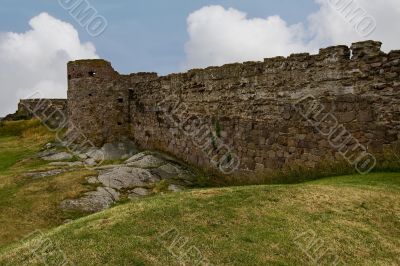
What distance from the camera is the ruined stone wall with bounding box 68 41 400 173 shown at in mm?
13367

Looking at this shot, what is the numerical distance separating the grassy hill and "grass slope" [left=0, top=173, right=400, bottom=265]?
0.05ft

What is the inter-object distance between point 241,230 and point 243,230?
3cm

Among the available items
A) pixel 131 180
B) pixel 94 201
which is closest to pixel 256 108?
pixel 131 180

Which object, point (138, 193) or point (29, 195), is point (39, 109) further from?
point (138, 193)

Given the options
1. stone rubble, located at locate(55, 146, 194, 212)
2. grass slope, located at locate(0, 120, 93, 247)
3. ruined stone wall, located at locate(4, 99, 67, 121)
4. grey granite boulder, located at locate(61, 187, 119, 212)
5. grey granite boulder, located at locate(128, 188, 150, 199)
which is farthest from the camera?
ruined stone wall, located at locate(4, 99, 67, 121)

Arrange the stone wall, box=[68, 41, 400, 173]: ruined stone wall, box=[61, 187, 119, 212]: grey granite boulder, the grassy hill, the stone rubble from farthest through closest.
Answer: the stone wall → the stone rubble → box=[61, 187, 119, 212]: grey granite boulder → box=[68, 41, 400, 173]: ruined stone wall → the grassy hill

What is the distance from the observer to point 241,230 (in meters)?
9.11

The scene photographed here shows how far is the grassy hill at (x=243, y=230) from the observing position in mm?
8250

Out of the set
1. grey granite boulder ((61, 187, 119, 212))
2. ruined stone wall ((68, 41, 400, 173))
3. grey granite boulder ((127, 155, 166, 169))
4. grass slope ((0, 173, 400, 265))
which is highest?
ruined stone wall ((68, 41, 400, 173))

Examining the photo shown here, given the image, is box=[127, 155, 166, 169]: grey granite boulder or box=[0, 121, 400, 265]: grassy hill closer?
box=[0, 121, 400, 265]: grassy hill

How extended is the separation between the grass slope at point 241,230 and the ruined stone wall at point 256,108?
112 inches

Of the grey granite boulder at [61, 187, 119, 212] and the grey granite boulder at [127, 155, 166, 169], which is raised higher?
the grey granite boulder at [127, 155, 166, 169]

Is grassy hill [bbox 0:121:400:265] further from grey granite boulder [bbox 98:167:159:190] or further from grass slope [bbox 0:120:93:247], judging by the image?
grey granite boulder [bbox 98:167:159:190]

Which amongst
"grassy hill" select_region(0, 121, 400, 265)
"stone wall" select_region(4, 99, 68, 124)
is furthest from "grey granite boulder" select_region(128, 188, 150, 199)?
"stone wall" select_region(4, 99, 68, 124)
